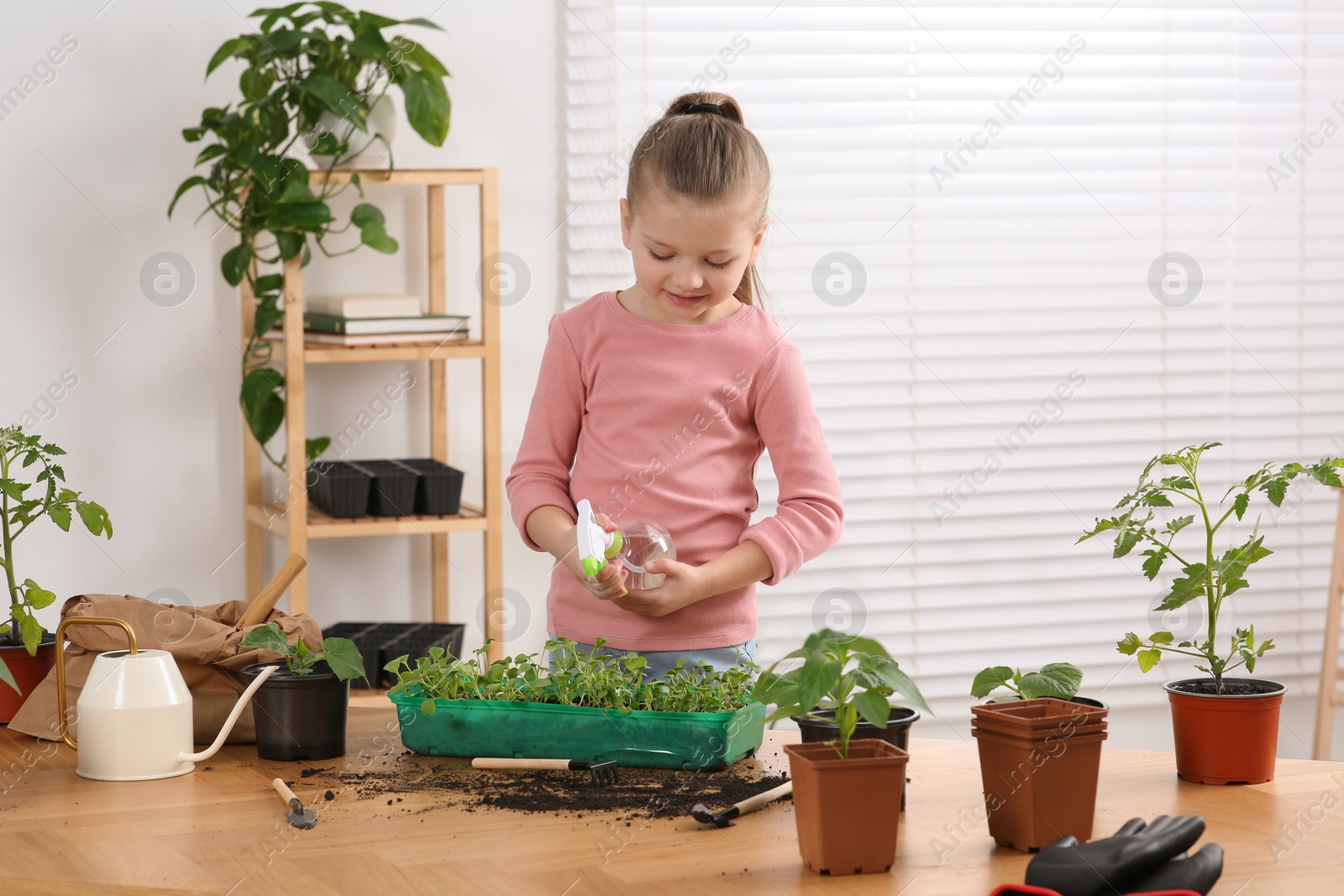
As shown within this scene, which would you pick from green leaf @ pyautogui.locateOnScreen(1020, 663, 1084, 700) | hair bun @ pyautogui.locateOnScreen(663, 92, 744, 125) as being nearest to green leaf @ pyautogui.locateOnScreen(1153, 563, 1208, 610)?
green leaf @ pyautogui.locateOnScreen(1020, 663, 1084, 700)

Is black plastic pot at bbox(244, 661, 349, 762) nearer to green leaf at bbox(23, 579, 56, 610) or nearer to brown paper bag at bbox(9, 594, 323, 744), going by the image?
brown paper bag at bbox(9, 594, 323, 744)

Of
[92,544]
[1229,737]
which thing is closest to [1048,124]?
[1229,737]

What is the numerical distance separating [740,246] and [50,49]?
2033 millimetres

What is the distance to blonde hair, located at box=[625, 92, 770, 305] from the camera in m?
1.51

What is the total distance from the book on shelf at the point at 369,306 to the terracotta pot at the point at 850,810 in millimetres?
1921

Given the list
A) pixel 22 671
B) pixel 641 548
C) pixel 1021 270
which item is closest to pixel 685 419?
pixel 641 548

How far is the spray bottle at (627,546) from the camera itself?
1.34 meters

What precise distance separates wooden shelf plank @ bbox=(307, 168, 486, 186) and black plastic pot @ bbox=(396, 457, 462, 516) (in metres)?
0.63

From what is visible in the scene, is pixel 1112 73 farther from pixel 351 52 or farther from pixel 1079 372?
pixel 351 52

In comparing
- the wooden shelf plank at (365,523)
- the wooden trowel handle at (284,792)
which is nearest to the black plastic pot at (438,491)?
the wooden shelf plank at (365,523)

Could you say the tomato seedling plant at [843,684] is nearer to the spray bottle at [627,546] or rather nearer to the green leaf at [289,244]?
the spray bottle at [627,546]

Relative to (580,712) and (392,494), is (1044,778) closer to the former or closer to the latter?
(580,712)

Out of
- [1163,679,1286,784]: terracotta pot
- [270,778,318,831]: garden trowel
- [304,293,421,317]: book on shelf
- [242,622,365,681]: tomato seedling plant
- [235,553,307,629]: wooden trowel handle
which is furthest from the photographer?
[304,293,421,317]: book on shelf

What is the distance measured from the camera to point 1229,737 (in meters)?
1.28
